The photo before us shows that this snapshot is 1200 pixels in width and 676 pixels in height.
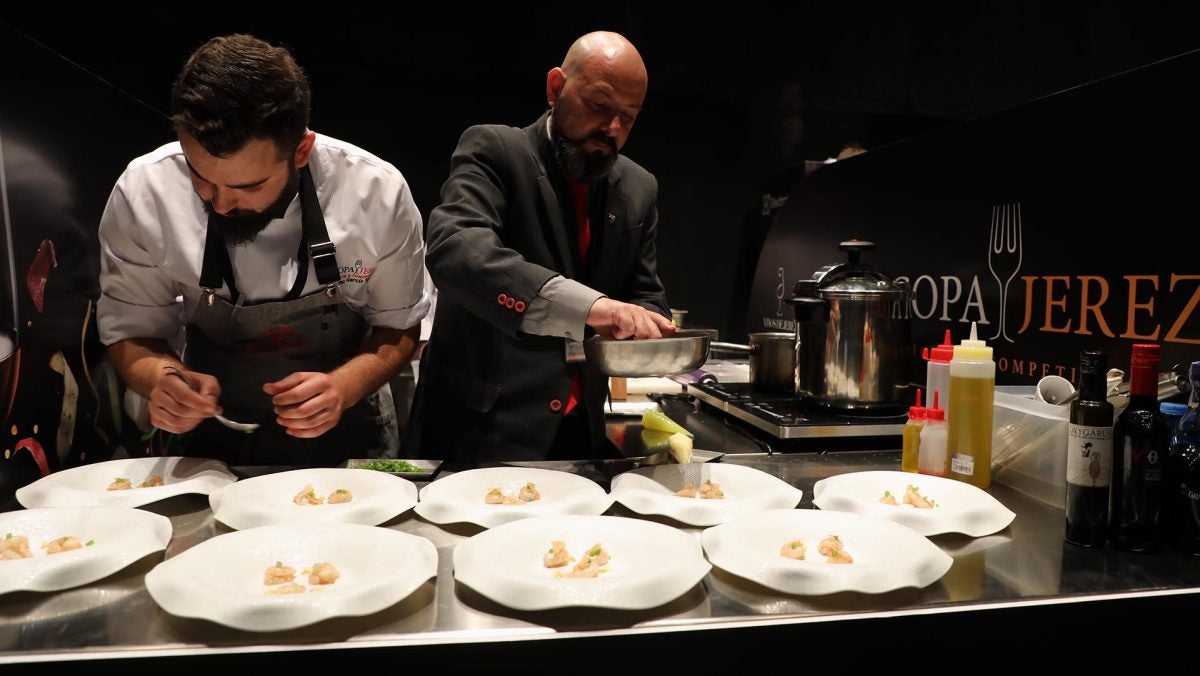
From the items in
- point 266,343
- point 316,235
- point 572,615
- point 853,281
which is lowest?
point 572,615

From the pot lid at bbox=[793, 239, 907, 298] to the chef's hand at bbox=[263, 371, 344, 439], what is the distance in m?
1.23

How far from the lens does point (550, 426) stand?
79.4 inches

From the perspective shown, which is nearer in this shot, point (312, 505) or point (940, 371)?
point (312, 505)

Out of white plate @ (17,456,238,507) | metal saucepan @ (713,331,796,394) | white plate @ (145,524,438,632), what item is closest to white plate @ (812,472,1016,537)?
white plate @ (145,524,438,632)

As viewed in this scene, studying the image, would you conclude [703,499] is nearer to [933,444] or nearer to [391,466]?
[933,444]

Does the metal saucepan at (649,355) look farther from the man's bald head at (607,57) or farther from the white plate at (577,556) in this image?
the man's bald head at (607,57)

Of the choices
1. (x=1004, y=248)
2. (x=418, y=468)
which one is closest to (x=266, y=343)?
(x=418, y=468)

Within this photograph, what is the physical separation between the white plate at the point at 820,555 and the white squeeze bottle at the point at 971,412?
0.45 m

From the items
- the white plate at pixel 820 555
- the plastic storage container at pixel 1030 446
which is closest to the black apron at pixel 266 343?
the white plate at pixel 820 555

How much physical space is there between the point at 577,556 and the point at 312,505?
0.51 m

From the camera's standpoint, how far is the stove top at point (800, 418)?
1.87 meters

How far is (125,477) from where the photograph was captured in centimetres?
149

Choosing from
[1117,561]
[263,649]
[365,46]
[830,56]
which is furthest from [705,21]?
[263,649]

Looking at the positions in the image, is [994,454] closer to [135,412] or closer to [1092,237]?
[1092,237]
